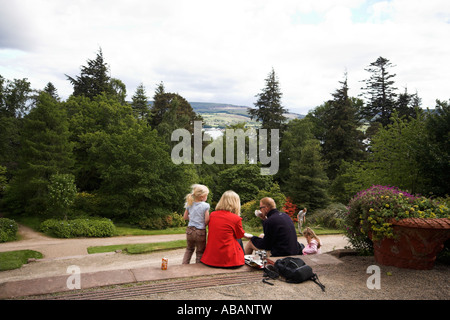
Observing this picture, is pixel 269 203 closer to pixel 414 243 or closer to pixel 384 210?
pixel 384 210

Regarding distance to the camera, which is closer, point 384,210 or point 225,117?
point 384,210

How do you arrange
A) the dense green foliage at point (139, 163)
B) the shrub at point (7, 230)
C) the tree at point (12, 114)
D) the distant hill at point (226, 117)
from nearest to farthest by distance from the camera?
the dense green foliage at point (139, 163), the shrub at point (7, 230), the tree at point (12, 114), the distant hill at point (226, 117)

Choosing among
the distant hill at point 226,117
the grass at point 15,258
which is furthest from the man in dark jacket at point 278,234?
the distant hill at point 226,117

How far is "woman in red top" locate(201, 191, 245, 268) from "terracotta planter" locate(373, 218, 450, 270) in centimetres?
266

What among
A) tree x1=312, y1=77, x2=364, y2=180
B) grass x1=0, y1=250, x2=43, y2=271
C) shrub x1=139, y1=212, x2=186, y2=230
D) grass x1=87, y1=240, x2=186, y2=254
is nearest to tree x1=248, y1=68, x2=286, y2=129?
tree x1=312, y1=77, x2=364, y2=180

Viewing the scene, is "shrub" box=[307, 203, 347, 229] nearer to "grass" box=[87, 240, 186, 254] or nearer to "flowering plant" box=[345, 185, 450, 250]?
"grass" box=[87, 240, 186, 254]

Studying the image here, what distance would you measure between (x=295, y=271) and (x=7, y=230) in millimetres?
16648

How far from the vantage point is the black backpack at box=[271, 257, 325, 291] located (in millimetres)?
4805

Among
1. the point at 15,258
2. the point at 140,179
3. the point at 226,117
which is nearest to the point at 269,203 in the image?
the point at 15,258

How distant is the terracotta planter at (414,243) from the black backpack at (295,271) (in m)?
1.66

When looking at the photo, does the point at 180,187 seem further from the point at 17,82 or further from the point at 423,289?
the point at 17,82

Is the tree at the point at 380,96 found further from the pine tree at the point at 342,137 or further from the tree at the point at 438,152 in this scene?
the tree at the point at 438,152

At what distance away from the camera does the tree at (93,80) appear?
37156 mm

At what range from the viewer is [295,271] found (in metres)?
4.82
